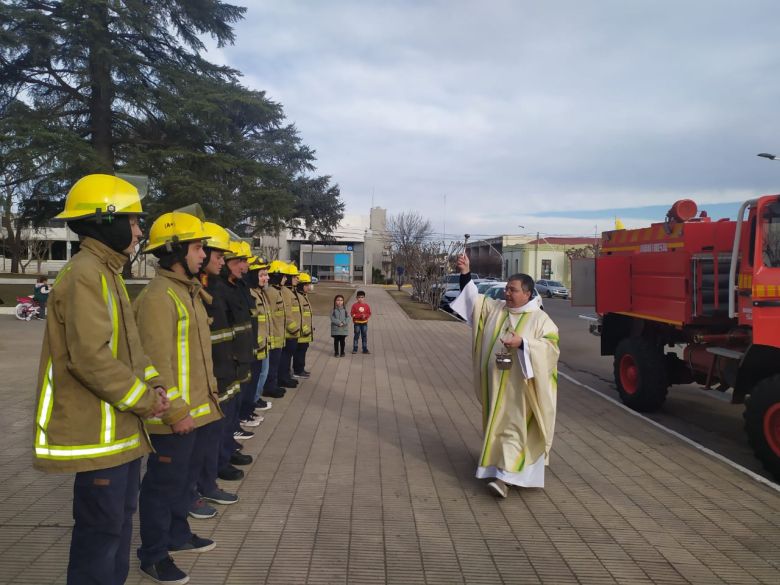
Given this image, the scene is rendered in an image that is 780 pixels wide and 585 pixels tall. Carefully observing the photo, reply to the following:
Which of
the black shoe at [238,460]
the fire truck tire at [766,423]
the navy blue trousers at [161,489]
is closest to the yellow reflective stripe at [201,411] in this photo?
the navy blue trousers at [161,489]

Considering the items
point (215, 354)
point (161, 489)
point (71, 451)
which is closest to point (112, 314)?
point (71, 451)

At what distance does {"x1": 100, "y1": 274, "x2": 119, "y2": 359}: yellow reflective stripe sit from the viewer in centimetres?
264

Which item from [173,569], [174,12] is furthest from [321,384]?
[174,12]

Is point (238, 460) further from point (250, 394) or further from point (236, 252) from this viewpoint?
point (236, 252)

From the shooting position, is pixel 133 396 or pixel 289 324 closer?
pixel 133 396

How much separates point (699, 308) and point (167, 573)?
6113mm

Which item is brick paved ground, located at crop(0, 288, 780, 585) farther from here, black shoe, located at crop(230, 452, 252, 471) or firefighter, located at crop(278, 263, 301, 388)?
firefighter, located at crop(278, 263, 301, 388)

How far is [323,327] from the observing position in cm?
2052

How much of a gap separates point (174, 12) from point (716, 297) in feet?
66.6

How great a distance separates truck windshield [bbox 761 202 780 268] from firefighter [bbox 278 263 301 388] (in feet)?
19.7

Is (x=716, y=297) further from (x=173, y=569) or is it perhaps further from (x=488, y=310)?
(x=173, y=569)

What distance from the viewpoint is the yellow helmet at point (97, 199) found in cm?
274

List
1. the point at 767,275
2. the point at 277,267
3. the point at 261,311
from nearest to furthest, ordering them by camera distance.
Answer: the point at 767,275 → the point at 261,311 → the point at 277,267

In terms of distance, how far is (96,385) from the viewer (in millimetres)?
2535
